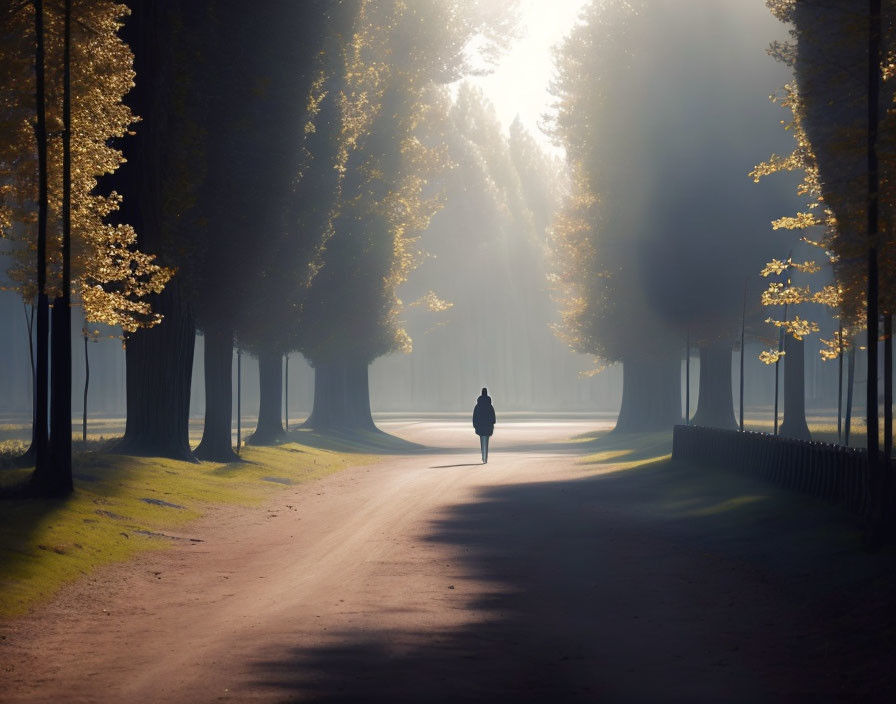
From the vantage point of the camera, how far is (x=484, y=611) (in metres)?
12.3

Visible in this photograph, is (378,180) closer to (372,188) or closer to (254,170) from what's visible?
(372,188)

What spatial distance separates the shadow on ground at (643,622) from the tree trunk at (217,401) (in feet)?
45.6

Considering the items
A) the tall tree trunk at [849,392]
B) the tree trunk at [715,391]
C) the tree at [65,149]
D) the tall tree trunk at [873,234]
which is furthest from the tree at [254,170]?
the tall tree trunk at [873,234]

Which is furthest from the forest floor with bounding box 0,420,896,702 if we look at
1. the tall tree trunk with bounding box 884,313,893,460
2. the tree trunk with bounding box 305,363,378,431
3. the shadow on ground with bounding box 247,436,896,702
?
the tree trunk with bounding box 305,363,378,431

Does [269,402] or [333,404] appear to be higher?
[269,402]

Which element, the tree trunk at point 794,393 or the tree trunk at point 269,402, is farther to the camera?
the tree trunk at point 269,402

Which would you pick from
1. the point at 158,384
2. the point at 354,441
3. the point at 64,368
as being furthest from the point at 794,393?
the point at 64,368

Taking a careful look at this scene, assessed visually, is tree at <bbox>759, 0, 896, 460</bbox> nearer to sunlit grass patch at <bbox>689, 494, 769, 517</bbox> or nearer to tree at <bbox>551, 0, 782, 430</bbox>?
sunlit grass patch at <bbox>689, 494, 769, 517</bbox>

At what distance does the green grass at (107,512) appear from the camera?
48.9 feet

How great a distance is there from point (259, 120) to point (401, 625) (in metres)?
22.6

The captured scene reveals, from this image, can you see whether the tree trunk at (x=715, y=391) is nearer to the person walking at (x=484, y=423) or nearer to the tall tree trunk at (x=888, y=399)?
the person walking at (x=484, y=423)

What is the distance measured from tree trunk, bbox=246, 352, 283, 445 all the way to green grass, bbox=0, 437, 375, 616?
469 inches

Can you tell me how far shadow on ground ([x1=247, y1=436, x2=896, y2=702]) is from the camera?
923cm

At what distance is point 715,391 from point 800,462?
87.0ft
